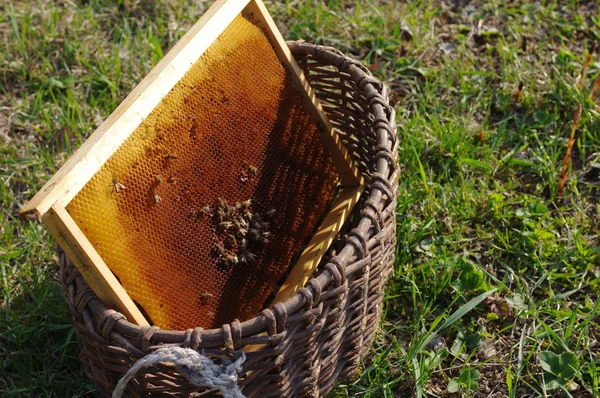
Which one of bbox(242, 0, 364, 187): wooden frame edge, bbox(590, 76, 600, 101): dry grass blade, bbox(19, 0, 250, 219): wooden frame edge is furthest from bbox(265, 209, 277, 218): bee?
bbox(590, 76, 600, 101): dry grass blade

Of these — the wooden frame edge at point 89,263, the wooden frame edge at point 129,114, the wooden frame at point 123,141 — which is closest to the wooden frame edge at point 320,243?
the wooden frame at point 123,141

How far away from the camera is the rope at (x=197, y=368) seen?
6.53 ft

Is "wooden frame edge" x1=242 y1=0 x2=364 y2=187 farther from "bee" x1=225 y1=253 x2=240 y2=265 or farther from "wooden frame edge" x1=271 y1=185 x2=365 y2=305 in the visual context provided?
"bee" x1=225 y1=253 x2=240 y2=265

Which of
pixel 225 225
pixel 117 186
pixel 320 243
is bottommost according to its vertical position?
pixel 320 243

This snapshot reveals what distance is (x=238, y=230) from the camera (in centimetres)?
263

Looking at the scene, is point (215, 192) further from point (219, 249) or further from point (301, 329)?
point (301, 329)

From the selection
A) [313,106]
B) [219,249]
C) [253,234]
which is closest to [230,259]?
[219,249]

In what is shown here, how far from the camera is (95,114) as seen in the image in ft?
12.6

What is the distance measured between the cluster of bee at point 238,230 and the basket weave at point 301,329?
16.7 inches

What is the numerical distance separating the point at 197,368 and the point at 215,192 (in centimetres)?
78

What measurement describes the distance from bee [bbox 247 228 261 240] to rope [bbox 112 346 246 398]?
0.68m

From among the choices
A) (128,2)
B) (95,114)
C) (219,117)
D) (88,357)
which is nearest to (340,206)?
(219,117)

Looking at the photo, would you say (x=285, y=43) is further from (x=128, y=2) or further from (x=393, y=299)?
(x=128, y=2)

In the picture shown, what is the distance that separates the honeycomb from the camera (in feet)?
7.52
